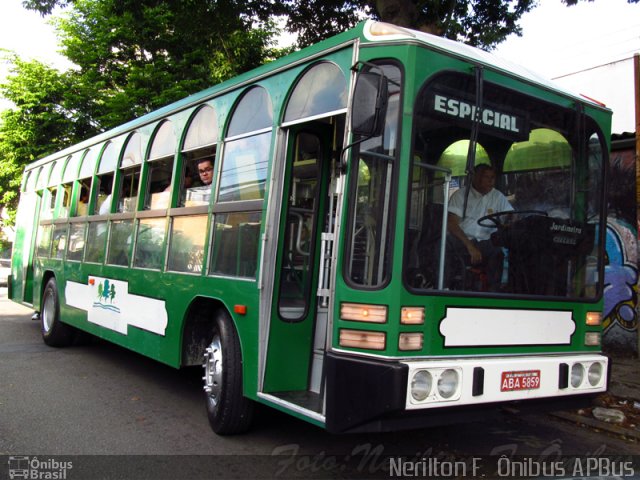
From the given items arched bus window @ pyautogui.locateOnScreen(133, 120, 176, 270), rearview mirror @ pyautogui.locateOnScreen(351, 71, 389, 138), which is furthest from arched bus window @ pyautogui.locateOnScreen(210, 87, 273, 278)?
rearview mirror @ pyautogui.locateOnScreen(351, 71, 389, 138)

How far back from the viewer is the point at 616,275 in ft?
27.1

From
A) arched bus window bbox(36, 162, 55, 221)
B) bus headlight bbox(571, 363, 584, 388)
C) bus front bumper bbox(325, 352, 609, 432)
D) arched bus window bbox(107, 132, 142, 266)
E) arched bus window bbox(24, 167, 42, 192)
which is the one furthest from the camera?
arched bus window bbox(24, 167, 42, 192)

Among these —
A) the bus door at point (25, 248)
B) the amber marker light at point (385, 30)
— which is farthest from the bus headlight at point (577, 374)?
the bus door at point (25, 248)

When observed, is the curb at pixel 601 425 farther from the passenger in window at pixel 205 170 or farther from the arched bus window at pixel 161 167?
the arched bus window at pixel 161 167

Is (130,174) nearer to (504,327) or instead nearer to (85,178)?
(85,178)

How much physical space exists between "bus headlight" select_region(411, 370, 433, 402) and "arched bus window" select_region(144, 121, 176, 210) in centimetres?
339

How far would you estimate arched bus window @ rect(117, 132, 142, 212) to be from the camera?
6.59 meters

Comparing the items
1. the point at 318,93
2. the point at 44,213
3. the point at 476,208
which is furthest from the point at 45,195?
the point at 476,208

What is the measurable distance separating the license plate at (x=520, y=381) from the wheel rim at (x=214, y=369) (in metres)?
2.17

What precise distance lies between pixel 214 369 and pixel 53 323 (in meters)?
4.97

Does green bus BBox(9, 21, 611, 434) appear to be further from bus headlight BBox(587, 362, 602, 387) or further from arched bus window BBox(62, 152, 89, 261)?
arched bus window BBox(62, 152, 89, 261)

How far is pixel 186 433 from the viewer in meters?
4.77

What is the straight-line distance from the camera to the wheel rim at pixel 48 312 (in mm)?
8711

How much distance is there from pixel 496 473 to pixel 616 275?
5268 mm
